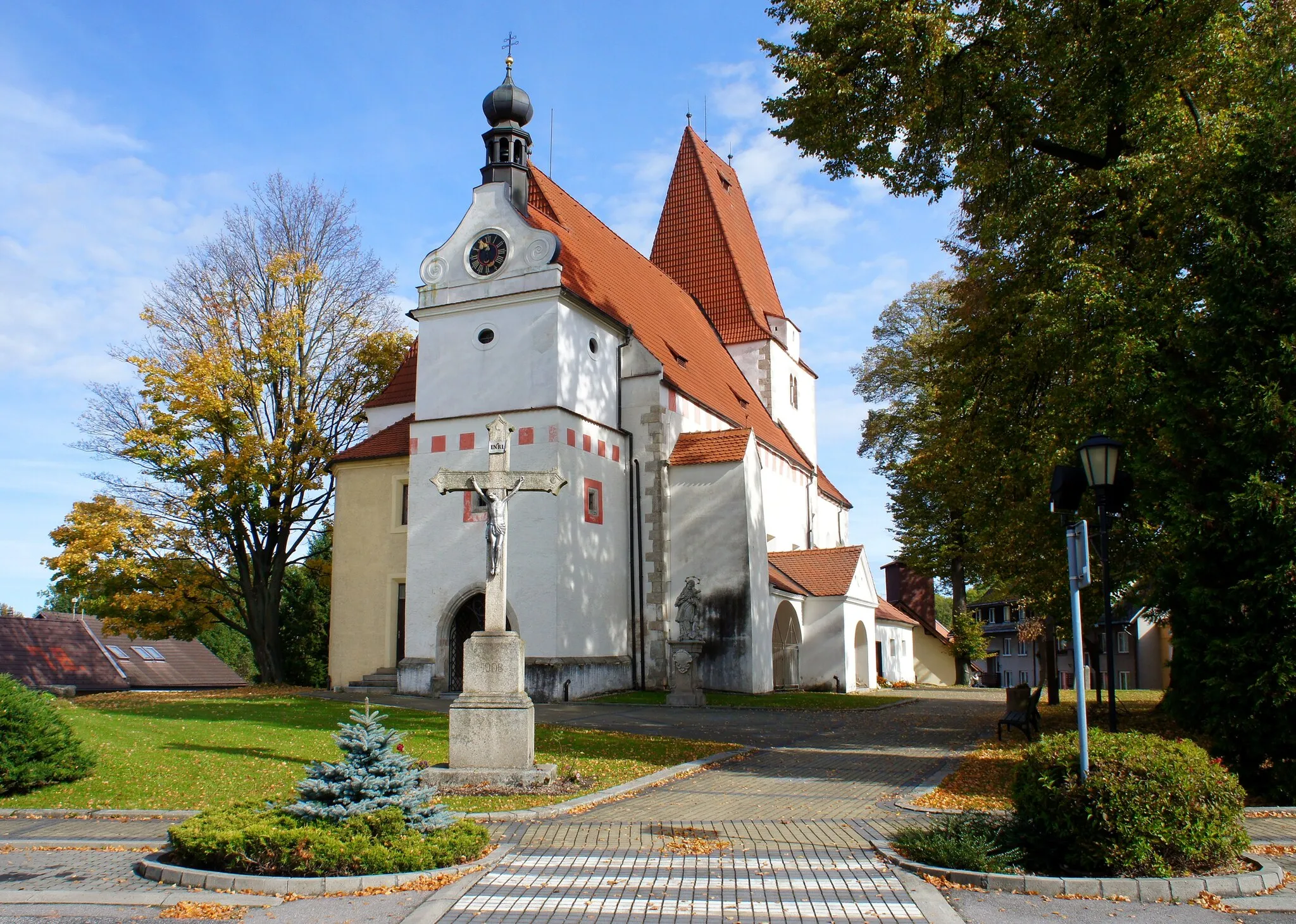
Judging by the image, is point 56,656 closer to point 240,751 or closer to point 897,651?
point 240,751

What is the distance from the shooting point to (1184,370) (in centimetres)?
1036

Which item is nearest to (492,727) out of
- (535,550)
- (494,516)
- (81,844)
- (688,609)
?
(494,516)

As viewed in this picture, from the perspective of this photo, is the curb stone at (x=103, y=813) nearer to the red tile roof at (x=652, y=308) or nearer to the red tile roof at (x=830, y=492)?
the red tile roof at (x=652, y=308)

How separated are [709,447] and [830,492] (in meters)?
16.1

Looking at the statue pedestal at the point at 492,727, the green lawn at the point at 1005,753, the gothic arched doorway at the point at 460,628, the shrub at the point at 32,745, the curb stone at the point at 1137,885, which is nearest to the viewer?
the curb stone at the point at 1137,885

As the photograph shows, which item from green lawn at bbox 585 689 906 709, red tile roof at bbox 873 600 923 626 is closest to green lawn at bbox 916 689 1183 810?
green lawn at bbox 585 689 906 709

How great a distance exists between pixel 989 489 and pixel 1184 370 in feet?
20.6

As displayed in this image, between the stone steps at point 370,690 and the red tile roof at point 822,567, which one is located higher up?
the red tile roof at point 822,567

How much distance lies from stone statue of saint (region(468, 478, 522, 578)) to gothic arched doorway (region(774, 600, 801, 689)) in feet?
60.7

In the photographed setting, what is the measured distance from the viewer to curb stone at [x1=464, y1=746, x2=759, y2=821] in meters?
8.53

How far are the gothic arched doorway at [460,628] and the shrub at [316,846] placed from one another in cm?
1499

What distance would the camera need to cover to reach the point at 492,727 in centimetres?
1016

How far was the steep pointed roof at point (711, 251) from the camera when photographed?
3572 centimetres

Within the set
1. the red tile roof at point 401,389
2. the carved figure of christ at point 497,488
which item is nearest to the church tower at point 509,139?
the red tile roof at point 401,389
